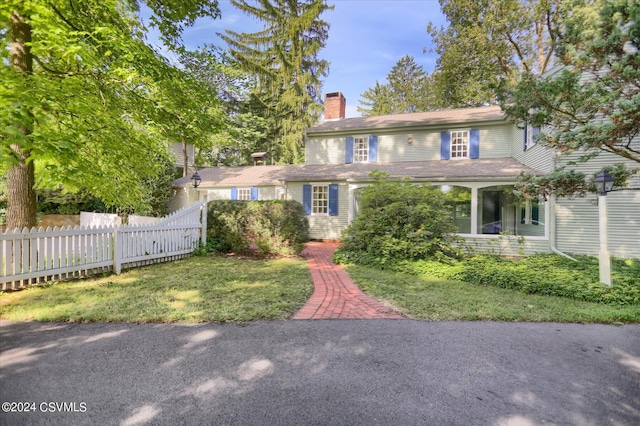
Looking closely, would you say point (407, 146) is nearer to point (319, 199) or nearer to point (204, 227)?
point (319, 199)

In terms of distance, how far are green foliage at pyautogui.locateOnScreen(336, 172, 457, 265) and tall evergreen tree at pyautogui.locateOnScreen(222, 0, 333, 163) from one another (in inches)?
571

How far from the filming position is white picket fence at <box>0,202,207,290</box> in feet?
17.2

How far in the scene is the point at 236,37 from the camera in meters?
21.9

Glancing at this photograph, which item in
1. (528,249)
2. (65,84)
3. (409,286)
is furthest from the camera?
(528,249)

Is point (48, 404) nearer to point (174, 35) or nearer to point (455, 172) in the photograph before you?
point (174, 35)

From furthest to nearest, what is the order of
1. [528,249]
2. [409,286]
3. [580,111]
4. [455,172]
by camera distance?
[455,172]
[528,249]
[580,111]
[409,286]

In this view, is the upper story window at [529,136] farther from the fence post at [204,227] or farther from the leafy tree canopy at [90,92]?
the fence post at [204,227]

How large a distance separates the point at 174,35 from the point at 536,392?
8.54 meters

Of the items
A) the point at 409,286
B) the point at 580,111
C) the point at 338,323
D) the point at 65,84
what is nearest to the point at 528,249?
the point at 580,111

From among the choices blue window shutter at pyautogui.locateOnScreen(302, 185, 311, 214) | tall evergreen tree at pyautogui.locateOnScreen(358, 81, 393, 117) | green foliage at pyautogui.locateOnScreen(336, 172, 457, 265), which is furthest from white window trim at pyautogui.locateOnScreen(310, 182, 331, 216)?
tall evergreen tree at pyautogui.locateOnScreen(358, 81, 393, 117)

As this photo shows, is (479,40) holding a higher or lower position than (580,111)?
higher

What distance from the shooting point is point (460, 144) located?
1326cm

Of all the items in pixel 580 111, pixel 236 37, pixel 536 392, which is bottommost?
pixel 536 392

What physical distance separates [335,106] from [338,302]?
563 inches
